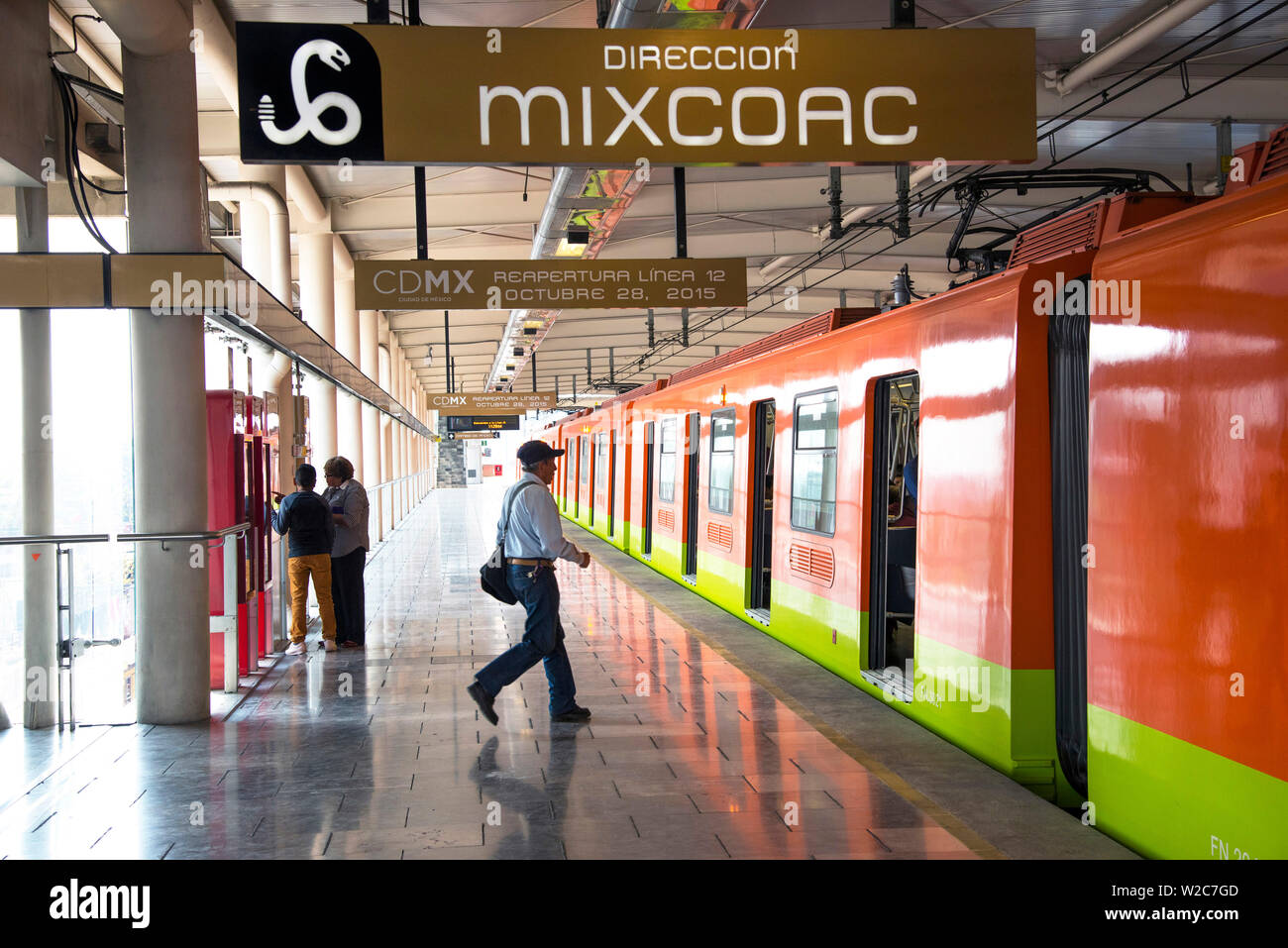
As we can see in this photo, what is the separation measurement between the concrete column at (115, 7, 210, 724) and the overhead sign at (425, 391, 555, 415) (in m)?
20.6

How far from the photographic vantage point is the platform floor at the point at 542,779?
4090mm

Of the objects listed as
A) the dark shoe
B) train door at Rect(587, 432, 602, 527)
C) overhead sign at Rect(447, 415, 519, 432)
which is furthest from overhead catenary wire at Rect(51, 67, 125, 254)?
overhead sign at Rect(447, 415, 519, 432)

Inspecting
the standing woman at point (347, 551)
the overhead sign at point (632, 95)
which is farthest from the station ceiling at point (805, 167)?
the standing woman at point (347, 551)

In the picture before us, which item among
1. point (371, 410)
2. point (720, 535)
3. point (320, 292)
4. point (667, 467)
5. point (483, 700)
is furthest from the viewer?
point (371, 410)

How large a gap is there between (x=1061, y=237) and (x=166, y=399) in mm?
4791

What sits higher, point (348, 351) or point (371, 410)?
point (348, 351)

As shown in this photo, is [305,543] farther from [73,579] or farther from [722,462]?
[722,462]

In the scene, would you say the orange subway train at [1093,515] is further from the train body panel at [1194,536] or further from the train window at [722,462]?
the train window at [722,462]

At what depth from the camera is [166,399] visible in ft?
20.0

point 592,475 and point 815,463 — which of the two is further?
point 592,475

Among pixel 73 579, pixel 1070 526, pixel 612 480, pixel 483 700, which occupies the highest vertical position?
pixel 1070 526

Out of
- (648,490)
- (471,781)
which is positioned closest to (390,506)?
(648,490)

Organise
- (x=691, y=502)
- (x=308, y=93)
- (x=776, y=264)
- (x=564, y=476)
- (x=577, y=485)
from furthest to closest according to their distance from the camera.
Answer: (x=564, y=476) < (x=577, y=485) < (x=776, y=264) < (x=691, y=502) < (x=308, y=93)
